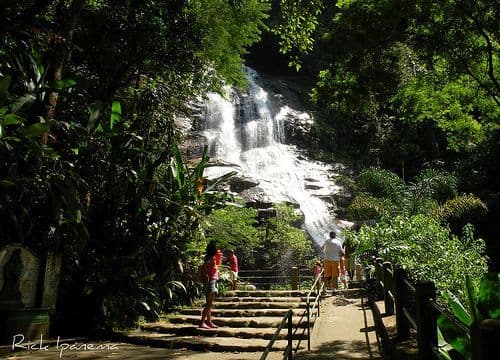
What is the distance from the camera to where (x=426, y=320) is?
3164 millimetres

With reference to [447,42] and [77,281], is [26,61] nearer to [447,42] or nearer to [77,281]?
[77,281]

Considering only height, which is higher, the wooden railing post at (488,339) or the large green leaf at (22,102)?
the large green leaf at (22,102)

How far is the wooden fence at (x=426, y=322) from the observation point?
1.82 meters

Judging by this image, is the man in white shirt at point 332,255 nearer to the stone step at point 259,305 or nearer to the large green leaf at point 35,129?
the stone step at point 259,305

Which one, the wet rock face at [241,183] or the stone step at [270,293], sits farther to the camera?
the wet rock face at [241,183]

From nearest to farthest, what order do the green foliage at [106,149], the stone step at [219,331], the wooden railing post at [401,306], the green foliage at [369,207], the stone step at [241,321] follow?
the wooden railing post at [401,306]
the green foliage at [106,149]
the stone step at [219,331]
the stone step at [241,321]
the green foliage at [369,207]

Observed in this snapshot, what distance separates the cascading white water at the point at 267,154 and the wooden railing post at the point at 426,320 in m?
15.9

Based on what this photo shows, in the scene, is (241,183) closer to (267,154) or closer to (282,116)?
(267,154)

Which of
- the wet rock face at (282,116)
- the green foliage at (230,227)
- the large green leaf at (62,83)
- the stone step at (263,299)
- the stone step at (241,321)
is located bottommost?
the stone step at (241,321)

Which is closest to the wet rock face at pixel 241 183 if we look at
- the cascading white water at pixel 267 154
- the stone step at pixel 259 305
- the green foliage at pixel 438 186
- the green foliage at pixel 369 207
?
the cascading white water at pixel 267 154

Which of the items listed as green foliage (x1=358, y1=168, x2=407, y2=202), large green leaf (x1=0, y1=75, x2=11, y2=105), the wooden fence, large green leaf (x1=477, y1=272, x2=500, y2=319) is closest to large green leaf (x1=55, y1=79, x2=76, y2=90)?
large green leaf (x1=0, y1=75, x2=11, y2=105)

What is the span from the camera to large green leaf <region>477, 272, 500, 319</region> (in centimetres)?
223

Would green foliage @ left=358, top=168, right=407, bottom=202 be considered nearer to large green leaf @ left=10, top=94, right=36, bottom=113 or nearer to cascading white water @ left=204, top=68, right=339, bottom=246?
cascading white water @ left=204, top=68, right=339, bottom=246

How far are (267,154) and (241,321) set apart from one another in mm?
16993
